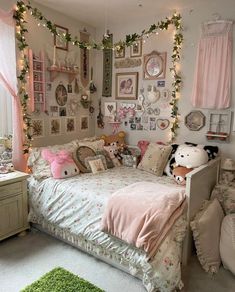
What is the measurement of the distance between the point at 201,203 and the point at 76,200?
3.90 ft

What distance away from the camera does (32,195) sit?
8.80 ft

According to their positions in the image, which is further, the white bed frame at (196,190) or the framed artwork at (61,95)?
the framed artwork at (61,95)

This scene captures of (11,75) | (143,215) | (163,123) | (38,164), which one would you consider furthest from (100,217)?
(11,75)

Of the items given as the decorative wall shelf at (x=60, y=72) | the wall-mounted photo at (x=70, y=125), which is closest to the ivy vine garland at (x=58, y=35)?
the decorative wall shelf at (x=60, y=72)

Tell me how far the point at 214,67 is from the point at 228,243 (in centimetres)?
182

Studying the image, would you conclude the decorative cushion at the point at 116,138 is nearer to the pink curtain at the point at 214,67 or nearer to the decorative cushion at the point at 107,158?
the decorative cushion at the point at 107,158

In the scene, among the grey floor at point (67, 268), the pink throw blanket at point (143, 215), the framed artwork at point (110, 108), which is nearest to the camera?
the pink throw blanket at point (143, 215)

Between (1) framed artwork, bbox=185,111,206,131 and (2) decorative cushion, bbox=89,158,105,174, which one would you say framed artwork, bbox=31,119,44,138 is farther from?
(1) framed artwork, bbox=185,111,206,131

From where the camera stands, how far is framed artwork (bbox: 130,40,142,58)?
334cm

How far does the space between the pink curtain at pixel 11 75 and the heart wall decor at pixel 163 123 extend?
66.9 inches

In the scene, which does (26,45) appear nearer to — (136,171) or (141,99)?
(141,99)

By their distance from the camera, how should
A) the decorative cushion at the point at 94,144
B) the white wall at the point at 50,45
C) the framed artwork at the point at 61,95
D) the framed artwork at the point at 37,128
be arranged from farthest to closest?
the framed artwork at the point at 61,95
the decorative cushion at the point at 94,144
the framed artwork at the point at 37,128
the white wall at the point at 50,45

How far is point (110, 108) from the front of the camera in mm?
3721

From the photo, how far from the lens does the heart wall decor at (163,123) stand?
128 inches
